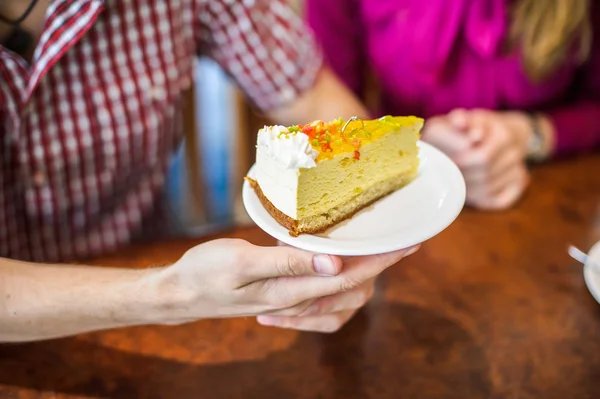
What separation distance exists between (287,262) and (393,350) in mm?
293

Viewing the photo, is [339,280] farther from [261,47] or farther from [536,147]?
[536,147]

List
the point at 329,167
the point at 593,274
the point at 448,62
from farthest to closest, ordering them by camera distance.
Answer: the point at 448,62, the point at 593,274, the point at 329,167

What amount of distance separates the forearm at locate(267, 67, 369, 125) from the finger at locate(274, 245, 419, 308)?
24.9 inches

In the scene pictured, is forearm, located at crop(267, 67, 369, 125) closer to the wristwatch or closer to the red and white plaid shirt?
the red and white plaid shirt

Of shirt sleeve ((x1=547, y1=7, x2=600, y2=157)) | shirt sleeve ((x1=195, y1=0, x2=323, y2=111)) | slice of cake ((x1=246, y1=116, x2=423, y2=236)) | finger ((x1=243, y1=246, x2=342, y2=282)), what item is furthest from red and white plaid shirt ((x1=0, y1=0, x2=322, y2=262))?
shirt sleeve ((x1=547, y1=7, x2=600, y2=157))

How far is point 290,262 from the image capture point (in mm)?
705

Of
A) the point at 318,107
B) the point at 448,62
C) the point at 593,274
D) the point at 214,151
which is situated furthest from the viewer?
the point at 214,151

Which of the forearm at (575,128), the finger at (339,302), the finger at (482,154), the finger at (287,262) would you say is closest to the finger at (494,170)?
the finger at (482,154)

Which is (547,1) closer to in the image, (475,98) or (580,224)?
(475,98)

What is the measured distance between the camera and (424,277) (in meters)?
1.04

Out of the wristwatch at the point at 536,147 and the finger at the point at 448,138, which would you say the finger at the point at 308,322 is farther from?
the wristwatch at the point at 536,147

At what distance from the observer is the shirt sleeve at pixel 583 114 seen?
1467mm

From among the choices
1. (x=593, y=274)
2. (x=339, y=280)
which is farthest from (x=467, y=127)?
(x=339, y=280)

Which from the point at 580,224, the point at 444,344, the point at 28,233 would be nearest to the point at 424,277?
the point at 444,344
